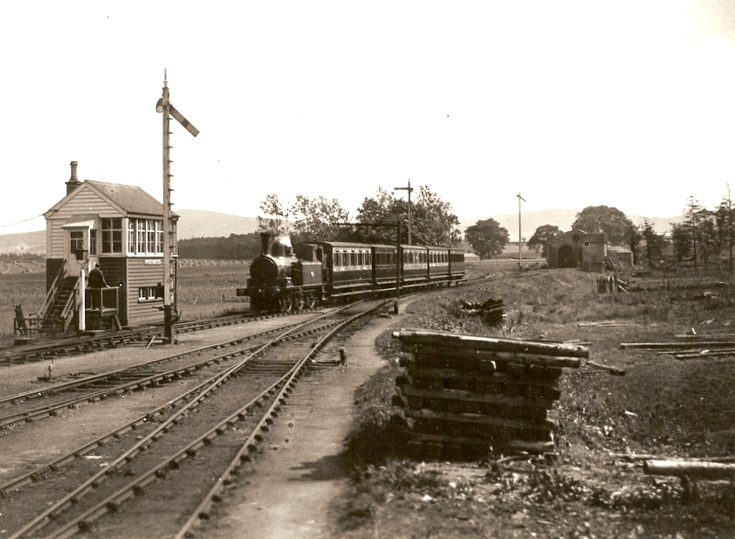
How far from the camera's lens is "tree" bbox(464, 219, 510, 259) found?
138875 mm

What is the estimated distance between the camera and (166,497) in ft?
24.4

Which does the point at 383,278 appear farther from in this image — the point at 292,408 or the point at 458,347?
the point at 458,347

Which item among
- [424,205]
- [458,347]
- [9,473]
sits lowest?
[9,473]

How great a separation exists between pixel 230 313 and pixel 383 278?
11123 mm

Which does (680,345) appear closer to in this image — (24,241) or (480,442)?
(480,442)

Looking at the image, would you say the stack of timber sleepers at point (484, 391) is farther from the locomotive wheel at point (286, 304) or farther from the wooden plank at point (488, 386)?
the locomotive wheel at point (286, 304)

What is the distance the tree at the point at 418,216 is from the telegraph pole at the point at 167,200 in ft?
114

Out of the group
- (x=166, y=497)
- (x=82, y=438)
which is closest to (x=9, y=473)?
(x=82, y=438)

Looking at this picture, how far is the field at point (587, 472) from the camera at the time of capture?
640 cm

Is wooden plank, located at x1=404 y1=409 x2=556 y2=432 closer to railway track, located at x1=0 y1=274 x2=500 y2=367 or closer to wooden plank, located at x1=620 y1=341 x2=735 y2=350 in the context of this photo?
wooden plank, located at x1=620 y1=341 x2=735 y2=350

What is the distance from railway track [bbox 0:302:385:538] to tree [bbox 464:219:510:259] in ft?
412

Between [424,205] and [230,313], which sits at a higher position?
[424,205]

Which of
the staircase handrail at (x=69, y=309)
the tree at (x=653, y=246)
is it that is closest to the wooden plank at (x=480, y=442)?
the staircase handrail at (x=69, y=309)

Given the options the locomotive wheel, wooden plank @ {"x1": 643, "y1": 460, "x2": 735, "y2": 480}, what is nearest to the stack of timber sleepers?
wooden plank @ {"x1": 643, "y1": 460, "x2": 735, "y2": 480}
